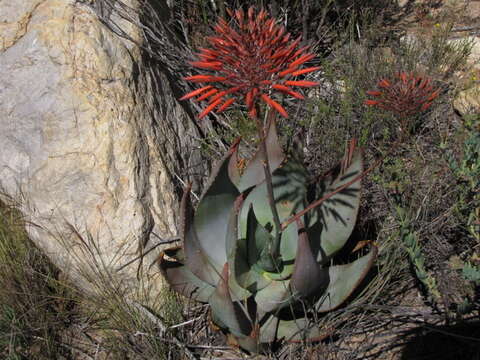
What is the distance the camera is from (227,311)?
6.22 feet

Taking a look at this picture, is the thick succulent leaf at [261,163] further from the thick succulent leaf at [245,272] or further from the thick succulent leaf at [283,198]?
the thick succulent leaf at [245,272]

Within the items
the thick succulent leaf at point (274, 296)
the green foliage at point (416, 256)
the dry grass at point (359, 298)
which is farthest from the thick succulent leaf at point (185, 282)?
the green foliage at point (416, 256)

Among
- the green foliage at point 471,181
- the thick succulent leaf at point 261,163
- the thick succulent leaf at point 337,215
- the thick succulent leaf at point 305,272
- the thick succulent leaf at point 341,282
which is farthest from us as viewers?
the green foliage at point 471,181

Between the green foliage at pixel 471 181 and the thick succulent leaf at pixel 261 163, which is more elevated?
the thick succulent leaf at pixel 261 163

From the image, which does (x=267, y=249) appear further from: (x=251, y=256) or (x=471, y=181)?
(x=471, y=181)

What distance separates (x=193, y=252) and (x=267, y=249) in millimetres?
328

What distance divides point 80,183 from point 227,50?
4.04ft

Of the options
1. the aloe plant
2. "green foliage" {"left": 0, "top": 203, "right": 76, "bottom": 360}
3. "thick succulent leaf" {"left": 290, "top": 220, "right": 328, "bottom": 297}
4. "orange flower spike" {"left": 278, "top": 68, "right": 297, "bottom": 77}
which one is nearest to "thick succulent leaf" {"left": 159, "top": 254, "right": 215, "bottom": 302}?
the aloe plant

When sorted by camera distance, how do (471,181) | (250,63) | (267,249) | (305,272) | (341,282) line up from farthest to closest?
(471,181) → (341,282) → (267,249) → (305,272) → (250,63)

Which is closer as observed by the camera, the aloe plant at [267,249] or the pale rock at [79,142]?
the aloe plant at [267,249]

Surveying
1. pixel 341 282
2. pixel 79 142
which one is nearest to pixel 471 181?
pixel 341 282

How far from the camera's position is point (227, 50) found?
1.42 meters

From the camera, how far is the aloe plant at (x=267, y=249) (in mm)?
2012

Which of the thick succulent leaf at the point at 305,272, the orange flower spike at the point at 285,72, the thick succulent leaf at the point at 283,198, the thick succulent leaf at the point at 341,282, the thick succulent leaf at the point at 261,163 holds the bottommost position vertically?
the thick succulent leaf at the point at 341,282
